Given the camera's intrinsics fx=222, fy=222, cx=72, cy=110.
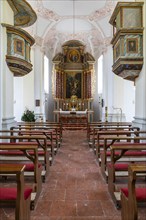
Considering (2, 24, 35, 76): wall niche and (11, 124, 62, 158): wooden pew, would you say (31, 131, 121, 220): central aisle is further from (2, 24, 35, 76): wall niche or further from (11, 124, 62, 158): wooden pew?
(2, 24, 35, 76): wall niche

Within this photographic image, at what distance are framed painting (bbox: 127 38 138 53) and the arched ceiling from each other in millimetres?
5287

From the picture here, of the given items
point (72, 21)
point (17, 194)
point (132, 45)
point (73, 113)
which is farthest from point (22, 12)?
point (73, 113)

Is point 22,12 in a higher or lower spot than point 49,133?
higher

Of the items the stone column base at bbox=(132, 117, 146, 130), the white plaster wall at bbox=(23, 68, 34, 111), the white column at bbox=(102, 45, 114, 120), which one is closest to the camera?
the stone column base at bbox=(132, 117, 146, 130)

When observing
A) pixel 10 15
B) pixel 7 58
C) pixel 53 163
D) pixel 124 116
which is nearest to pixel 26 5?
pixel 10 15

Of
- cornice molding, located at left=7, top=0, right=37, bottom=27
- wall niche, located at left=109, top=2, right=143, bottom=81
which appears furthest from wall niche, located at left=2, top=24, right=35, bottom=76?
wall niche, located at left=109, top=2, right=143, bottom=81

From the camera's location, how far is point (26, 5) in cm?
612

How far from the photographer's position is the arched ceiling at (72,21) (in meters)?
10.5

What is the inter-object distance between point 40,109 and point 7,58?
5.78 meters

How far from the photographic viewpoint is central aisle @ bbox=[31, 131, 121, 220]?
2.59m

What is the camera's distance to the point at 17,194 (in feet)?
6.02

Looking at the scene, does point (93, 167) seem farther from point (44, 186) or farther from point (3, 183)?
point (3, 183)

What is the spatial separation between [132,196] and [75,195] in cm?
145

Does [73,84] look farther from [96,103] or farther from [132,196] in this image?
[132,196]
